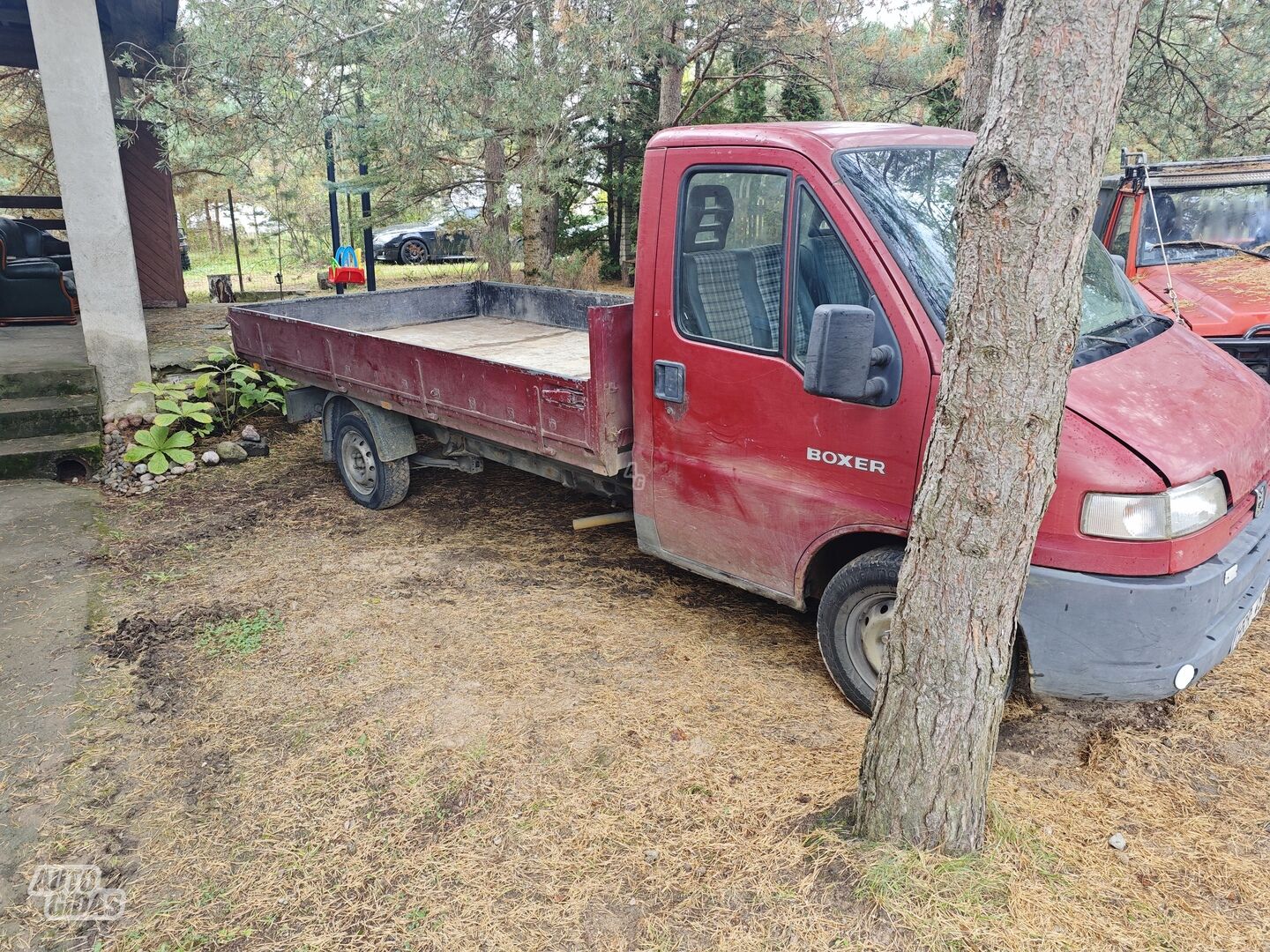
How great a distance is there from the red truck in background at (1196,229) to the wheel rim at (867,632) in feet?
12.4

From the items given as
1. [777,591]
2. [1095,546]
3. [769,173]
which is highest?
[769,173]

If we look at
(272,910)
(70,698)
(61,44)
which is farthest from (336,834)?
(61,44)

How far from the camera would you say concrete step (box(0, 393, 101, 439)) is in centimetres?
687

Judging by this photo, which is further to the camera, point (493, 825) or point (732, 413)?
point (732, 413)

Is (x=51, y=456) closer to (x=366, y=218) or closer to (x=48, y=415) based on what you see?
(x=48, y=415)

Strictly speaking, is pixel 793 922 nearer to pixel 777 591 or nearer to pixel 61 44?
pixel 777 591

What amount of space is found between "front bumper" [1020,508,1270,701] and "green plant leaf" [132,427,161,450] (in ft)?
21.7

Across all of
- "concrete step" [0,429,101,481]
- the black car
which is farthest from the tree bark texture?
the black car

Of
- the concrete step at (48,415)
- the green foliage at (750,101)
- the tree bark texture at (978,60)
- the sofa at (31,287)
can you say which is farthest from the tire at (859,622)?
the green foliage at (750,101)

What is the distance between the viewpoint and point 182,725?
3756 mm

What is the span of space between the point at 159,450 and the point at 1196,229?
8188 millimetres

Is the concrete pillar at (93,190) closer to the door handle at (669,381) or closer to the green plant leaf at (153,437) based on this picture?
the green plant leaf at (153,437)

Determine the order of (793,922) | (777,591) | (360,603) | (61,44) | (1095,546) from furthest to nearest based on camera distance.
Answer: (61,44) → (360,603) → (777,591) → (1095,546) → (793,922)

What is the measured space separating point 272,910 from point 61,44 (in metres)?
6.91
